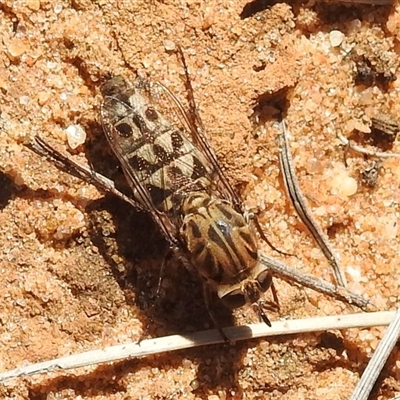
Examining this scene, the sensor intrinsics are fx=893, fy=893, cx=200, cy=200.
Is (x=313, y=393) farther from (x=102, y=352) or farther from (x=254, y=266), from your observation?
(x=102, y=352)

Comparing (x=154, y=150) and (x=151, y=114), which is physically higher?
(x=151, y=114)

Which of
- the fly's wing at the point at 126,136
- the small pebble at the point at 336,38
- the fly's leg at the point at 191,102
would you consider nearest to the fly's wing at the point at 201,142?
the fly's leg at the point at 191,102

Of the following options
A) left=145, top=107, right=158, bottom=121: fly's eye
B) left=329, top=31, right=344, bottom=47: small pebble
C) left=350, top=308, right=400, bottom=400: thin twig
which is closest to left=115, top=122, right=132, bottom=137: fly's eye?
left=145, top=107, right=158, bottom=121: fly's eye

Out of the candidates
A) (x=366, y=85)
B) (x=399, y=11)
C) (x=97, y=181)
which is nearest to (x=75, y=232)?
(x=97, y=181)

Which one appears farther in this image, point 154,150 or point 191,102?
point 191,102

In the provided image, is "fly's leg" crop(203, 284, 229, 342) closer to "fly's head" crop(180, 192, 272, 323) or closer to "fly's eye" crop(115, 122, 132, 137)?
"fly's head" crop(180, 192, 272, 323)

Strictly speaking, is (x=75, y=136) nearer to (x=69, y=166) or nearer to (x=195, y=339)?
(x=69, y=166)

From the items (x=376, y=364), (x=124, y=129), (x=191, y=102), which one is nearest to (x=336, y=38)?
(x=191, y=102)
